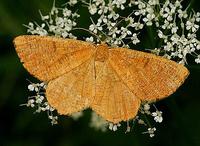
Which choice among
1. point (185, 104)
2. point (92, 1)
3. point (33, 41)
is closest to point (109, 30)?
point (92, 1)

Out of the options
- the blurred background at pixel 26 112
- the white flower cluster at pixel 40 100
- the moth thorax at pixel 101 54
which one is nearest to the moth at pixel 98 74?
the moth thorax at pixel 101 54

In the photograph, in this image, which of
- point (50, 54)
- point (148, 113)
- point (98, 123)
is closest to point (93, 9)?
point (50, 54)

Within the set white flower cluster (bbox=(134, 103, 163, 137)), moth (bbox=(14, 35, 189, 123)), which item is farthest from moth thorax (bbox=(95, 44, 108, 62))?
white flower cluster (bbox=(134, 103, 163, 137))

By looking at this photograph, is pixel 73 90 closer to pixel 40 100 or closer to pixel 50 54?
pixel 50 54

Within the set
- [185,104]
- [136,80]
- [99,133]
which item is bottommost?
[99,133]

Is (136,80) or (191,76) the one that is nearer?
(136,80)

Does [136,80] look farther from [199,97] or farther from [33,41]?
[199,97]

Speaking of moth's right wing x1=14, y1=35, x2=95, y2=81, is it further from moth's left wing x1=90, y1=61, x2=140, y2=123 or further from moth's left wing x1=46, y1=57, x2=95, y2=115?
moth's left wing x1=90, y1=61, x2=140, y2=123
